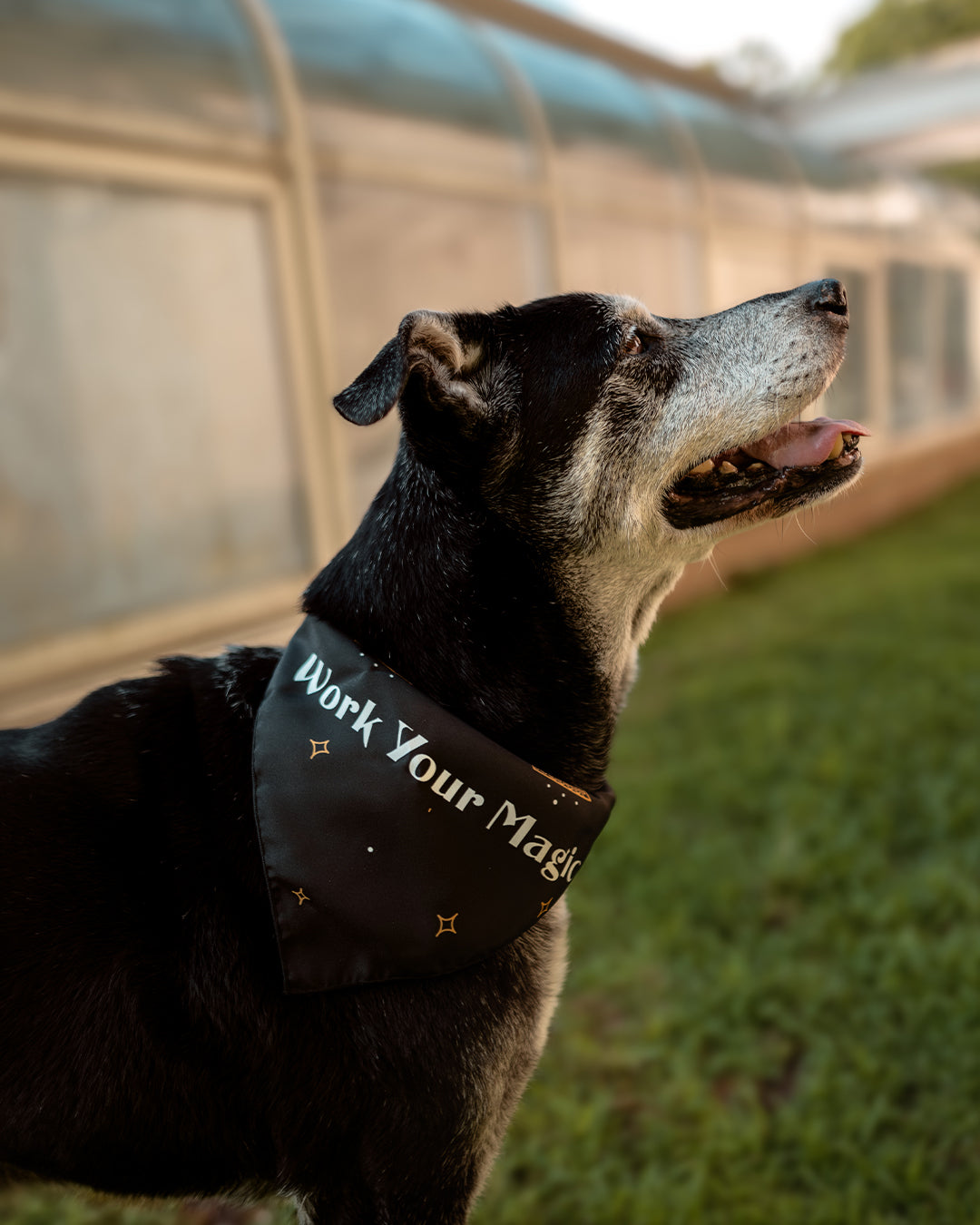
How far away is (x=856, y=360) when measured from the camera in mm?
11945

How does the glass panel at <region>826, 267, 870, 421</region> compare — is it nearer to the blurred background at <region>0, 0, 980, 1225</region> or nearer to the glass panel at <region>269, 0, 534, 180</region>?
the blurred background at <region>0, 0, 980, 1225</region>

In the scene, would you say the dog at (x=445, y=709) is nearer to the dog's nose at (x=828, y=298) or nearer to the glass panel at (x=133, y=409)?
the dog's nose at (x=828, y=298)

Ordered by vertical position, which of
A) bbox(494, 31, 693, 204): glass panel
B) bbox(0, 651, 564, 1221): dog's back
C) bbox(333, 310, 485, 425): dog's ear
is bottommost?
bbox(0, 651, 564, 1221): dog's back

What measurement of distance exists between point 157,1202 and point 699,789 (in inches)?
141

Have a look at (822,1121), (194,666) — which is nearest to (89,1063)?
(194,666)

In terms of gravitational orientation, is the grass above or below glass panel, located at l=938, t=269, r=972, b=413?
below

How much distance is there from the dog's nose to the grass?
2337mm

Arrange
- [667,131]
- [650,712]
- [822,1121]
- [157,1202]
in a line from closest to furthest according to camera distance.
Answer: [157,1202]
[822,1121]
[650,712]
[667,131]

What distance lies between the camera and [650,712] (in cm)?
608

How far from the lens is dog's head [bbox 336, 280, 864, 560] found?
2008 mm

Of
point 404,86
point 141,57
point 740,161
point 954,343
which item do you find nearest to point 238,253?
point 141,57

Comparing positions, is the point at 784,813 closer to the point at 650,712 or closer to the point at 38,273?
the point at 650,712

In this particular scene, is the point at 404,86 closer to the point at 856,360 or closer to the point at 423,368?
the point at 423,368

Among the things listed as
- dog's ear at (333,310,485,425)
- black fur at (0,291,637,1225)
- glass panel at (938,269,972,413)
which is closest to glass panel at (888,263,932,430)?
glass panel at (938,269,972,413)
